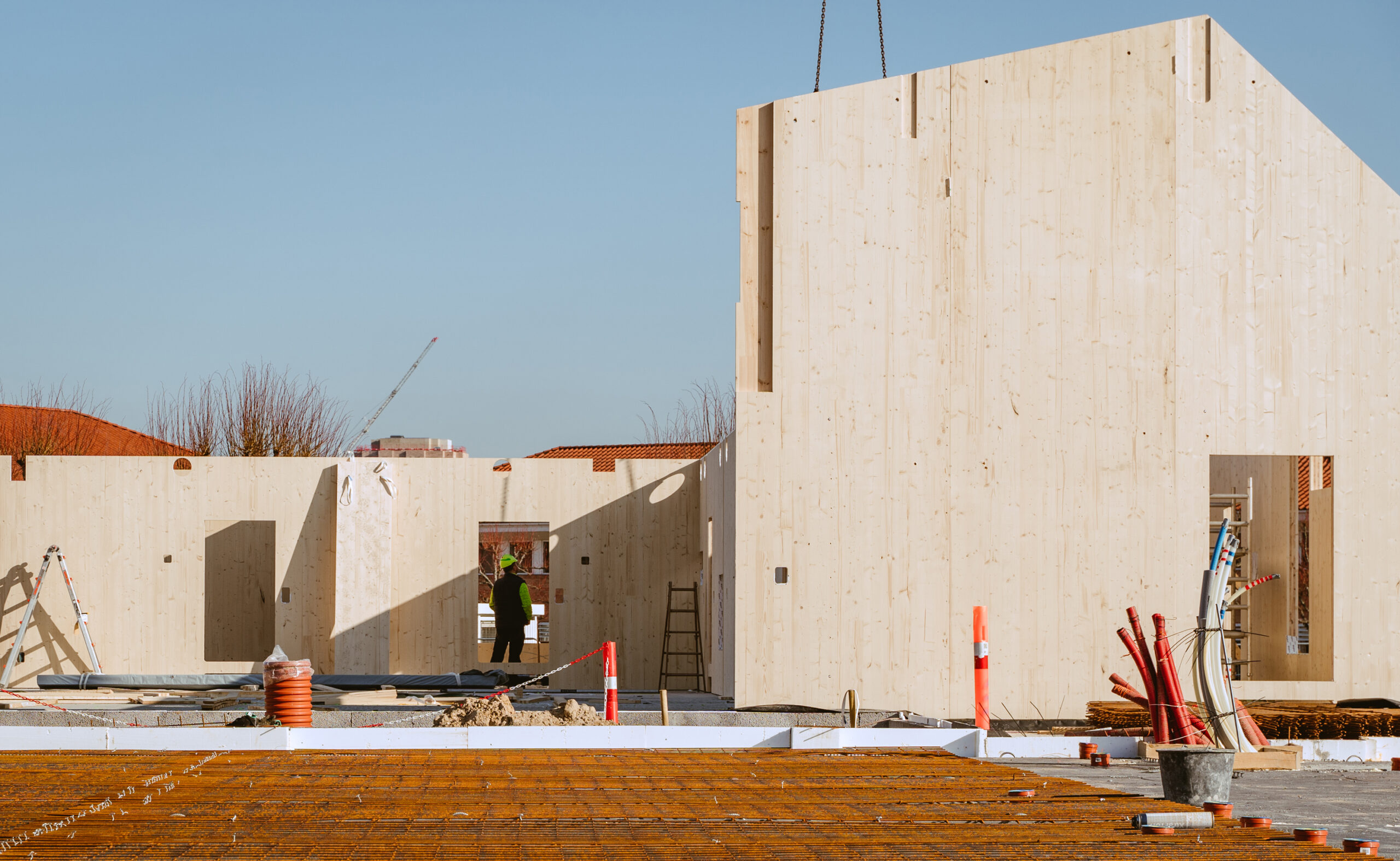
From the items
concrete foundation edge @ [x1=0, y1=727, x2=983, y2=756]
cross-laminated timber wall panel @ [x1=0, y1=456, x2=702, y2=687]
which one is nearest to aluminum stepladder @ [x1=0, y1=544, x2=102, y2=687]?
cross-laminated timber wall panel @ [x1=0, y1=456, x2=702, y2=687]

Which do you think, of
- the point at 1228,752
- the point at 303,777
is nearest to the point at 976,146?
the point at 1228,752

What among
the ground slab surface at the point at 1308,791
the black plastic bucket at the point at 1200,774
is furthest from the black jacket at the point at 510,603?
the black plastic bucket at the point at 1200,774

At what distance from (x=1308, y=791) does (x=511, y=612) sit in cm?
1345

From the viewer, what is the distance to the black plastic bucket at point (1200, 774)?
26.1ft

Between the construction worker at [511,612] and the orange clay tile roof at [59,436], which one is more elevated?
the orange clay tile roof at [59,436]

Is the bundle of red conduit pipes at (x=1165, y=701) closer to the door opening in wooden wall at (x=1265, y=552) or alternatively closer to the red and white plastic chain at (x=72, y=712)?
the door opening in wooden wall at (x=1265, y=552)

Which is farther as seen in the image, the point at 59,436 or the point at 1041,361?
the point at 59,436

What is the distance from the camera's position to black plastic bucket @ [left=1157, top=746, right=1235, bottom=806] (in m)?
7.95

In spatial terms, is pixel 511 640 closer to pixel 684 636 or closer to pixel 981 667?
pixel 684 636

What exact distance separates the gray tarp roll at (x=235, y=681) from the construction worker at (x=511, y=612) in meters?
2.25

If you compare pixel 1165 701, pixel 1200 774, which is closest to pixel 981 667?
pixel 1165 701

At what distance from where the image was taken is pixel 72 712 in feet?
45.9

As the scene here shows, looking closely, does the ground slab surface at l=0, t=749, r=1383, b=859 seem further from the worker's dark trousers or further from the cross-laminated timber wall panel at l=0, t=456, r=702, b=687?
the worker's dark trousers

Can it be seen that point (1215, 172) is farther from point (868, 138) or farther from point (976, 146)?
point (868, 138)
